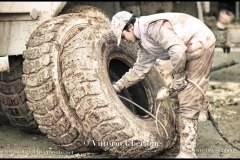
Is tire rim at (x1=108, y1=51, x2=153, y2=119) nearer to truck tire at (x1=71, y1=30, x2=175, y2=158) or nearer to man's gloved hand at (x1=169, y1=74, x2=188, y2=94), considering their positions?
truck tire at (x1=71, y1=30, x2=175, y2=158)

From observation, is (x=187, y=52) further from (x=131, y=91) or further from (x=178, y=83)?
Result: (x=131, y=91)

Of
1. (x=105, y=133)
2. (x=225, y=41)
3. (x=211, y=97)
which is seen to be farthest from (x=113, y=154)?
(x=225, y=41)

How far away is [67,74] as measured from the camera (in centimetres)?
457

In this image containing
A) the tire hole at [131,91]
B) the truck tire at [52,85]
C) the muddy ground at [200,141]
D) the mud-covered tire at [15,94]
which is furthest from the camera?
the tire hole at [131,91]

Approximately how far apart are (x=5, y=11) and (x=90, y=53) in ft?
3.61

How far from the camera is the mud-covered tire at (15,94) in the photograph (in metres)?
5.36

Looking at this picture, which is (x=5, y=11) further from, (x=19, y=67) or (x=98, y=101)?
(x=98, y=101)

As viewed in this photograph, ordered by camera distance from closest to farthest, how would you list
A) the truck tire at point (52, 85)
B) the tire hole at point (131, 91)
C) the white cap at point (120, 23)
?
the truck tire at point (52, 85), the white cap at point (120, 23), the tire hole at point (131, 91)

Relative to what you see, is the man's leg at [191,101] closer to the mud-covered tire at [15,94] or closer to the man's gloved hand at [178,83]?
the man's gloved hand at [178,83]

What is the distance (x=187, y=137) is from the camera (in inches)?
185

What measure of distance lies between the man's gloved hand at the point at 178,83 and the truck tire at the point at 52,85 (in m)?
0.85

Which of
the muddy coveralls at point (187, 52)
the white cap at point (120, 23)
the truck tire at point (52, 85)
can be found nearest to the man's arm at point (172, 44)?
the muddy coveralls at point (187, 52)

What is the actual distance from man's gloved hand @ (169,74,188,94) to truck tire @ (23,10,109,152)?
853 mm

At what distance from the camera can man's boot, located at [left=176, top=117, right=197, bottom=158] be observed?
15.3ft
